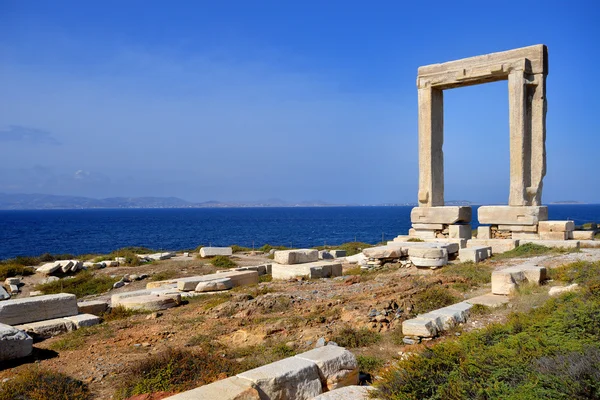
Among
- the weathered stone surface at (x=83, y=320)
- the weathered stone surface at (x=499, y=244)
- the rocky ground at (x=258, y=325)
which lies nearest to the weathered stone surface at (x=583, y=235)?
the weathered stone surface at (x=499, y=244)

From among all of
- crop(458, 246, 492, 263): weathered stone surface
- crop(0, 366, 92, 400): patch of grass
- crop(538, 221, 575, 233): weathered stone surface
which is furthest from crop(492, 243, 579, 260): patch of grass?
crop(0, 366, 92, 400): patch of grass

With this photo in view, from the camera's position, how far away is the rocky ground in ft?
23.6

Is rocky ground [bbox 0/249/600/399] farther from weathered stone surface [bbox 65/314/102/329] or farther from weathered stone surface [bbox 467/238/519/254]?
weathered stone surface [bbox 467/238/519/254]

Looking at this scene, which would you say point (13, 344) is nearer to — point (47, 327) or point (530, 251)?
point (47, 327)

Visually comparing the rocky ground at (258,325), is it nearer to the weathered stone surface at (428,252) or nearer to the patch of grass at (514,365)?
the weathered stone surface at (428,252)

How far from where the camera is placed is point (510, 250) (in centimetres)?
1567

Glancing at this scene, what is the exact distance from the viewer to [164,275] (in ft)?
57.3

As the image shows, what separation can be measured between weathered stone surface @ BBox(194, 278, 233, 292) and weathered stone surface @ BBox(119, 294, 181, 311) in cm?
131

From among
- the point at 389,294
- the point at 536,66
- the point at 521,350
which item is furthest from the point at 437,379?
the point at 536,66

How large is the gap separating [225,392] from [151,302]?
7287 mm

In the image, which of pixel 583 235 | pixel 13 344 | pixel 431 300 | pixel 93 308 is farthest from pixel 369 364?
pixel 583 235

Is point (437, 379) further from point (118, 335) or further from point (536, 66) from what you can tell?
point (536, 66)

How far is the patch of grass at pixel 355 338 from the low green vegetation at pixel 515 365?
241 cm

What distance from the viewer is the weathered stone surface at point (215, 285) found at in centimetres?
1326
